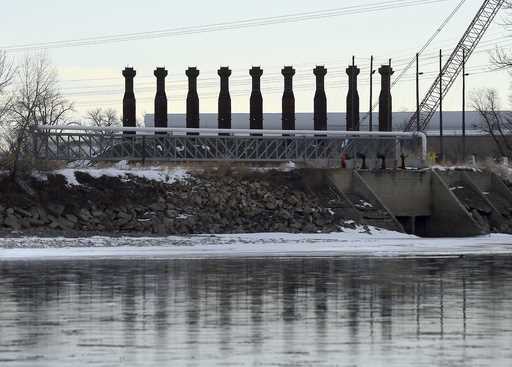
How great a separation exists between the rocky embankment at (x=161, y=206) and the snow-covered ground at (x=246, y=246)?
85.6 inches

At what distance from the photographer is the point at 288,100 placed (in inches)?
3130

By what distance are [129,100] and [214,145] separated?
569 inches

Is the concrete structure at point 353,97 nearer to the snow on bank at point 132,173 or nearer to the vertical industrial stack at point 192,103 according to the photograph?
the vertical industrial stack at point 192,103

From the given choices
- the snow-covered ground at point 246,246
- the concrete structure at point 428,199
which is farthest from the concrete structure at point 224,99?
the snow-covered ground at point 246,246

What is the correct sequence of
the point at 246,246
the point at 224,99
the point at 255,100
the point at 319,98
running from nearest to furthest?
the point at 246,246 < the point at 224,99 < the point at 255,100 < the point at 319,98

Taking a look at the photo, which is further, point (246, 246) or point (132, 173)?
point (132, 173)

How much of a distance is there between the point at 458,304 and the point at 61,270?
1196 centimetres

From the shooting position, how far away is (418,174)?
5762cm

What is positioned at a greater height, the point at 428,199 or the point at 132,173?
the point at 132,173

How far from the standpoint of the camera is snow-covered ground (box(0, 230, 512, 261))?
3741 cm

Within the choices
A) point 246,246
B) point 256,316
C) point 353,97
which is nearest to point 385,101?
point 353,97

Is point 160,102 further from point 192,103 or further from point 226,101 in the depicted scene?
point 226,101

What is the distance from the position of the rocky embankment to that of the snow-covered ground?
85.6 inches

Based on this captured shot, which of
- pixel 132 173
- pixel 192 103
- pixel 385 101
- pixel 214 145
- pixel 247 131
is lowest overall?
pixel 132 173
